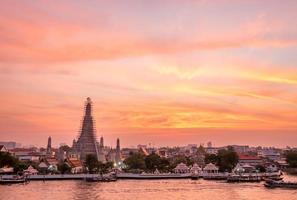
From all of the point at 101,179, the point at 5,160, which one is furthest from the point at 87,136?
the point at 101,179

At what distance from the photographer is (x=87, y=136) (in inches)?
3526

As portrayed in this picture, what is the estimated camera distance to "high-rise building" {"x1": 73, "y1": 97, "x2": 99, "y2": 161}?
8738cm

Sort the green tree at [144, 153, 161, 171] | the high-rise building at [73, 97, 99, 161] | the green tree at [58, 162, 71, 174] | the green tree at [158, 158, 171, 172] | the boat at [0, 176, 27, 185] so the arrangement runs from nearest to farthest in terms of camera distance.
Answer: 1. the boat at [0, 176, 27, 185]
2. the green tree at [58, 162, 71, 174]
3. the green tree at [144, 153, 161, 171]
4. the green tree at [158, 158, 171, 172]
5. the high-rise building at [73, 97, 99, 161]

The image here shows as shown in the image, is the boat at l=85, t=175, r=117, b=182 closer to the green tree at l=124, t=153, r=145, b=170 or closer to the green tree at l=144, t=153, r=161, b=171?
the green tree at l=144, t=153, r=161, b=171

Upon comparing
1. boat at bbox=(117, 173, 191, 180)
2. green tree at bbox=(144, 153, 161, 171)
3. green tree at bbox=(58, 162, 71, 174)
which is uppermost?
green tree at bbox=(144, 153, 161, 171)

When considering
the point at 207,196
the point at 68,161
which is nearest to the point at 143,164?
the point at 68,161

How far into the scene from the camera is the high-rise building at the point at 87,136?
287 feet

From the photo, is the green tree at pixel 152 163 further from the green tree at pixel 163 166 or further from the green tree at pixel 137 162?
the green tree at pixel 137 162

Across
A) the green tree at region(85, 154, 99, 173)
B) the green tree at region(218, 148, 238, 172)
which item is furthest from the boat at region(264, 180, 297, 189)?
the green tree at region(85, 154, 99, 173)

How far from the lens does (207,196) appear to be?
128 ft

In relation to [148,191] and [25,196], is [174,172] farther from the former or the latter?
[25,196]

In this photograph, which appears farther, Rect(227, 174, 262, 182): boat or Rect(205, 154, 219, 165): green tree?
Rect(205, 154, 219, 165): green tree

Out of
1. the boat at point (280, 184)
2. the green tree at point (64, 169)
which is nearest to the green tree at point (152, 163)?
the green tree at point (64, 169)

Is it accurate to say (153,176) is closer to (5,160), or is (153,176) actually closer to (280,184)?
(5,160)
